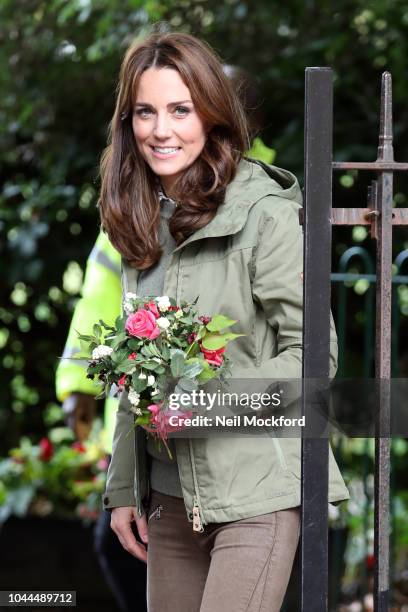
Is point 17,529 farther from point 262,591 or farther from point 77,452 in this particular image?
point 262,591

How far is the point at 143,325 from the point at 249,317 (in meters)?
0.29

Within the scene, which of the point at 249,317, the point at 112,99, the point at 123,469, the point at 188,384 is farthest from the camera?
the point at 112,99

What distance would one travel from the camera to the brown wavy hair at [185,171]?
2.22 meters

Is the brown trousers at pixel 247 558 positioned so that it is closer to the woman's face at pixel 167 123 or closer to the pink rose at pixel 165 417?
the pink rose at pixel 165 417

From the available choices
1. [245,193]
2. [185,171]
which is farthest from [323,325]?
[185,171]

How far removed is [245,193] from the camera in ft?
7.23

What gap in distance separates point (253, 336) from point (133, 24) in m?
2.64

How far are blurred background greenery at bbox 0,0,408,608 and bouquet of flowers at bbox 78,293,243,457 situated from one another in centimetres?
256

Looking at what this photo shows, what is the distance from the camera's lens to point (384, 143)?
1.75m

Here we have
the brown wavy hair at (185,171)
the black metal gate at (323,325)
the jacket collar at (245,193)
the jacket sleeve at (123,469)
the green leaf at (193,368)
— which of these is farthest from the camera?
the jacket sleeve at (123,469)

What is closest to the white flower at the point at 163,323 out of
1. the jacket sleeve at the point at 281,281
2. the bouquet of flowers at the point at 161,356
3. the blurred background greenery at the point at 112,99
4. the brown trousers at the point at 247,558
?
the bouquet of flowers at the point at 161,356

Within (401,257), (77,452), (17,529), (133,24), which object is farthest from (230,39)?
(17,529)

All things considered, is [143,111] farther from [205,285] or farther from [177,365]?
[177,365]

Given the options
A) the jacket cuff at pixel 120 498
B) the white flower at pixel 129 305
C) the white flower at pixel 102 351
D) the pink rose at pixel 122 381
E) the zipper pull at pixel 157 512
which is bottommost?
the zipper pull at pixel 157 512
